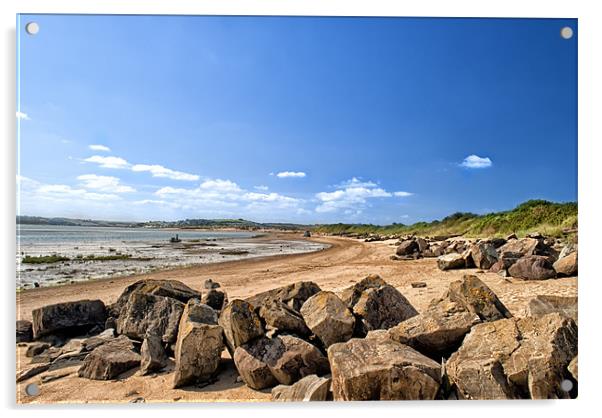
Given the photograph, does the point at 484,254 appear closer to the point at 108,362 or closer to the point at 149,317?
the point at 149,317

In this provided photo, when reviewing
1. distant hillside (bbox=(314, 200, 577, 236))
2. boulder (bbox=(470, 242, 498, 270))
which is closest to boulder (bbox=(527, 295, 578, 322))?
distant hillside (bbox=(314, 200, 577, 236))

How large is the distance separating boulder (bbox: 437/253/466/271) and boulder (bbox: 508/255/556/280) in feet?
3.00

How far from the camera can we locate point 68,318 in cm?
362

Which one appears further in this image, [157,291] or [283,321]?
[157,291]

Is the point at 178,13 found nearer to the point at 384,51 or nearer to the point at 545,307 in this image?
the point at 384,51

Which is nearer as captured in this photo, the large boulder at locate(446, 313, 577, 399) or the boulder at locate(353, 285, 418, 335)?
the large boulder at locate(446, 313, 577, 399)

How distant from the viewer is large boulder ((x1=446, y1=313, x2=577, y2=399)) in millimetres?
2303

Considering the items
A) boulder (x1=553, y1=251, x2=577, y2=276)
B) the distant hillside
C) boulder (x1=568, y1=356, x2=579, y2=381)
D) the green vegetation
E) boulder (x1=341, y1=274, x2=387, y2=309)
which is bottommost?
boulder (x1=568, y1=356, x2=579, y2=381)

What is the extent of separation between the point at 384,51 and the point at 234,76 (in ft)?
5.44

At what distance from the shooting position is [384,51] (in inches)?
133

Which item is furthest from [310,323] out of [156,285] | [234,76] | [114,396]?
[234,76]

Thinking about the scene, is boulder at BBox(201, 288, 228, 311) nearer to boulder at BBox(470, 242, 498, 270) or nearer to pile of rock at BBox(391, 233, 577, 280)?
pile of rock at BBox(391, 233, 577, 280)

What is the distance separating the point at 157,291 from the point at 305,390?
7.43 ft

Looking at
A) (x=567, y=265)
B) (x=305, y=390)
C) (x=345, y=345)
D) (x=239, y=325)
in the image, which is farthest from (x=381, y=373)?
(x=567, y=265)
